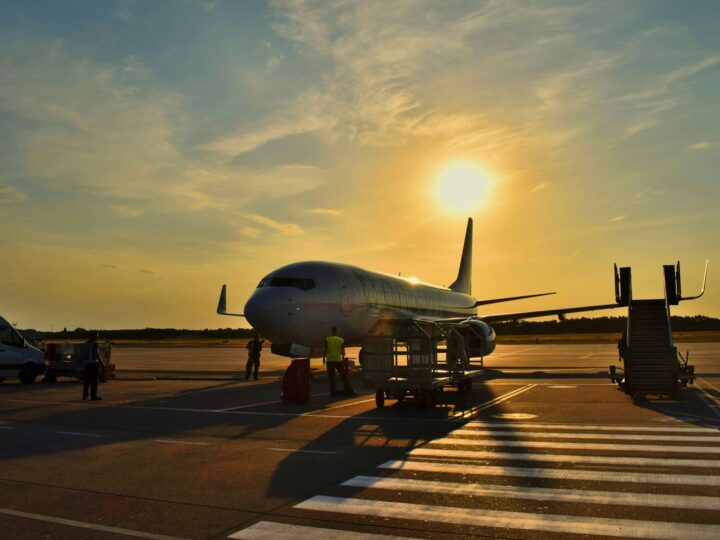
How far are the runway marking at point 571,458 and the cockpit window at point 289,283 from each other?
49.8ft

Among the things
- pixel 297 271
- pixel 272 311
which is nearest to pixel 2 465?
pixel 272 311

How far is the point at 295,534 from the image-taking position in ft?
20.0

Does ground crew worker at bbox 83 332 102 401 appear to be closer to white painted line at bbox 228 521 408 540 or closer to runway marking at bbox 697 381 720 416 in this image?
white painted line at bbox 228 521 408 540

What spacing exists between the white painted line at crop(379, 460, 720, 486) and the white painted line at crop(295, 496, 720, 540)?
178 cm

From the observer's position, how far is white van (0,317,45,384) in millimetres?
25141

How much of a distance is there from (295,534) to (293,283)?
19.0 meters

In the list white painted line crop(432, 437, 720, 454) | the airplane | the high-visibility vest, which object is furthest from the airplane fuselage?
white painted line crop(432, 437, 720, 454)

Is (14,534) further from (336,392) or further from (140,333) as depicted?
(140,333)

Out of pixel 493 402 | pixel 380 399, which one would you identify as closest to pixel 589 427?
pixel 493 402

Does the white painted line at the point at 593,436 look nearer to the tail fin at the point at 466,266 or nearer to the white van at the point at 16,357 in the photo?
the white van at the point at 16,357

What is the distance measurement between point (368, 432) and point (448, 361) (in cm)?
740

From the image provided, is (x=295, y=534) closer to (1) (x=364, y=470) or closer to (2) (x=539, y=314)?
(1) (x=364, y=470)

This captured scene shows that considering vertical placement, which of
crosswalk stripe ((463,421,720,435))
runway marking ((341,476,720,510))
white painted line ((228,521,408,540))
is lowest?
white painted line ((228,521,408,540))

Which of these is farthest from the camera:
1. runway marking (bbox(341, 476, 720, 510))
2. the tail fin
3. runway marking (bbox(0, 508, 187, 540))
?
the tail fin
